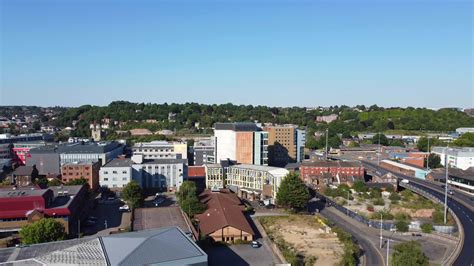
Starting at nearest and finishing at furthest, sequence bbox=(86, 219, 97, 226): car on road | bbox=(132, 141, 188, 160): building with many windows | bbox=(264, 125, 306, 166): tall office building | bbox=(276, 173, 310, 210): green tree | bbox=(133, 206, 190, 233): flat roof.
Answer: bbox=(133, 206, 190, 233): flat roof < bbox=(86, 219, 97, 226): car on road < bbox=(276, 173, 310, 210): green tree < bbox=(132, 141, 188, 160): building with many windows < bbox=(264, 125, 306, 166): tall office building

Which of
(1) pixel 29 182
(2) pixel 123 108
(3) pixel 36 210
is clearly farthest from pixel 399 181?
(2) pixel 123 108

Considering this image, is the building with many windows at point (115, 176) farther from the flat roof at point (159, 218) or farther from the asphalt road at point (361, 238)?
the asphalt road at point (361, 238)

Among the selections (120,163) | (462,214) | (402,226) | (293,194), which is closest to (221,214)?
(293,194)

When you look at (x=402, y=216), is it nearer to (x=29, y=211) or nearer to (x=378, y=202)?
(x=378, y=202)

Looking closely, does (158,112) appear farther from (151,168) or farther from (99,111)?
(151,168)

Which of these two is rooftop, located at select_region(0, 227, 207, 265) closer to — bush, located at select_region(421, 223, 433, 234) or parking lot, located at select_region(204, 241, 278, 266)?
parking lot, located at select_region(204, 241, 278, 266)

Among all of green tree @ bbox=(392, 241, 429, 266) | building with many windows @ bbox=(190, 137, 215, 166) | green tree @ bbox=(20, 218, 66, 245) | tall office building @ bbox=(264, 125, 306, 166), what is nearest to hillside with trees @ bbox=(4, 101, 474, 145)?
tall office building @ bbox=(264, 125, 306, 166)
